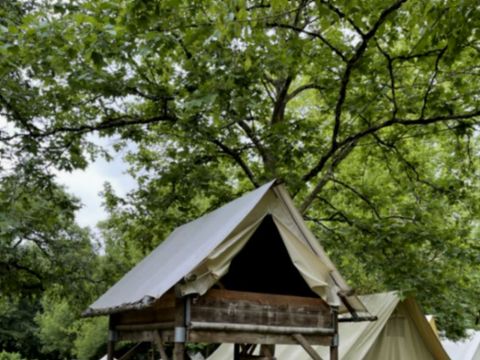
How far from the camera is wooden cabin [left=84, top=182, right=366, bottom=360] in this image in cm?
537

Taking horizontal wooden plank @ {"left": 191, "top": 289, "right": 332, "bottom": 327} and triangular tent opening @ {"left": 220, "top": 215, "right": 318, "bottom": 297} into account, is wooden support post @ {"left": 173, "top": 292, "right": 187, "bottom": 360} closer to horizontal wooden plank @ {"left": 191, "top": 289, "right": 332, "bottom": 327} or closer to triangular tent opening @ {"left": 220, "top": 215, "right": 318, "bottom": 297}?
horizontal wooden plank @ {"left": 191, "top": 289, "right": 332, "bottom": 327}

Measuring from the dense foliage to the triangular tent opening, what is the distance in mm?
2164

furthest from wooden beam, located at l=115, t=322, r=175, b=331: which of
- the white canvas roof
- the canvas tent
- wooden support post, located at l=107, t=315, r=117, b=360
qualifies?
the canvas tent

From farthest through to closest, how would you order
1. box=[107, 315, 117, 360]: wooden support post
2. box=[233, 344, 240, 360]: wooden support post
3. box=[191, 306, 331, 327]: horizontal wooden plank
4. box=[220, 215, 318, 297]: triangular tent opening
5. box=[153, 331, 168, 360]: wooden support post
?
1. box=[233, 344, 240, 360]: wooden support post
2. box=[107, 315, 117, 360]: wooden support post
3. box=[220, 215, 318, 297]: triangular tent opening
4. box=[153, 331, 168, 360]: wooden support post
5. box=[191, 306, 331, 327]: horizontal wooden plank

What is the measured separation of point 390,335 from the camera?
9.57 m

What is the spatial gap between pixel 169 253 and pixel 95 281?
7.71 m

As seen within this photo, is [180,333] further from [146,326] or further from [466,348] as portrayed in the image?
[466,348]

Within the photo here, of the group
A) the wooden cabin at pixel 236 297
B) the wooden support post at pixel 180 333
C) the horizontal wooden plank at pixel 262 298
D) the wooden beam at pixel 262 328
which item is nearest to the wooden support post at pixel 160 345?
the wooden cabin at pixel 236 297

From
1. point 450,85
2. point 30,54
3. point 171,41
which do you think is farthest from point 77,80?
point 450,85

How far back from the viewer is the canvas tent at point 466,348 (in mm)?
14305

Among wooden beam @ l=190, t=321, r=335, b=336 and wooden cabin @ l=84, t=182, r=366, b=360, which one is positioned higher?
wooden cabin @ l=84, t=182, r=366, b=360

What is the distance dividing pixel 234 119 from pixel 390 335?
4.95m

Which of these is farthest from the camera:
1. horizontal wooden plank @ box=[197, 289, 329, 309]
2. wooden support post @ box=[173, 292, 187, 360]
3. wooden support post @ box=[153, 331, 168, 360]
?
wooden support post @ box=[153, 331, 168, 360]

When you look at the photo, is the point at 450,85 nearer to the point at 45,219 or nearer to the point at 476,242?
the point at 476,242
